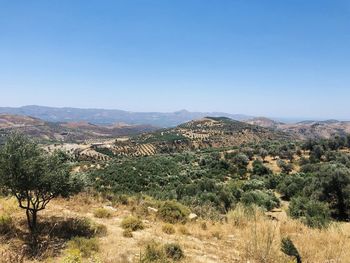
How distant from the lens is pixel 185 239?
9.02 m

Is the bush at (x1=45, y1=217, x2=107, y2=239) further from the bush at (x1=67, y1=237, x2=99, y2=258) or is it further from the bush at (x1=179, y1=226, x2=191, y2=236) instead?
the bush at (x1=179, y1=226, x2=191, y2=236)

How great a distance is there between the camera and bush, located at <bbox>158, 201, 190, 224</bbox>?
1111 centimetres

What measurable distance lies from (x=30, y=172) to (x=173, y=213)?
17.1 ft

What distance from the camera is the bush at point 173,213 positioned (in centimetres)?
1111

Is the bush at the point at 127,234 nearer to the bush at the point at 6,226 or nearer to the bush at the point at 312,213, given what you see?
the bush at the point at 6,226

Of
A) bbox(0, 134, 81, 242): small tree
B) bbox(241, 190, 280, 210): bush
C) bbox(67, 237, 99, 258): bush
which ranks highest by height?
bbox(0, 134, 81, 242): small tree

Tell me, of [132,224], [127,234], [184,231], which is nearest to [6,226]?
[127,234]

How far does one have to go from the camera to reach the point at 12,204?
11453 mm

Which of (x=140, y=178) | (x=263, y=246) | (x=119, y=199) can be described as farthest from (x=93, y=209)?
(x=140, y=178)

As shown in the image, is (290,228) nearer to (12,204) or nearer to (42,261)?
(42,261)

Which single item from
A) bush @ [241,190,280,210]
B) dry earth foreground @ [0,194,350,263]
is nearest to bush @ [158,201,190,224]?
dry earth foreground @ [0,194,350,263]

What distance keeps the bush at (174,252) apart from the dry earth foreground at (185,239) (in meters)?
0.11

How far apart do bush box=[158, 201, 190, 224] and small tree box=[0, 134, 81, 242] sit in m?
3.61

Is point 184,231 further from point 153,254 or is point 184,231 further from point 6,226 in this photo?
point 6,226
